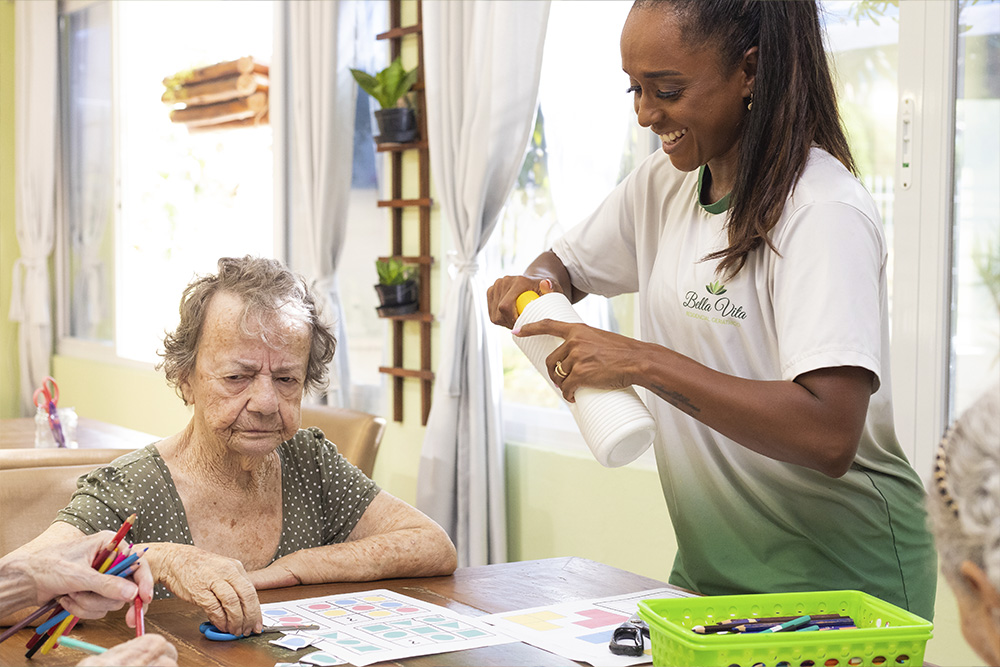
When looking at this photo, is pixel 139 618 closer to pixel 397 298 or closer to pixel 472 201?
pixel 472 201

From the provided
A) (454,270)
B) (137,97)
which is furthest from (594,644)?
(137,97)

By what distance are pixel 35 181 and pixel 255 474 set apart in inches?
229

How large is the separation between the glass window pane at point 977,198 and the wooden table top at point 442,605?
1311 mm

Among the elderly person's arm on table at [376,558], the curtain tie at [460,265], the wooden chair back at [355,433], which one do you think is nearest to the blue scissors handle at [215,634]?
the elderly person's arm on table at [376,558]

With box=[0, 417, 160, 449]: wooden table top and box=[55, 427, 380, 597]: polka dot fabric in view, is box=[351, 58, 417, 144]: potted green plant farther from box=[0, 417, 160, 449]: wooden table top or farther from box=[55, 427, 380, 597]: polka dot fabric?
box=[55, 427, 380, 597]: polka dot fabric

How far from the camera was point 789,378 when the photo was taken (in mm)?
1479

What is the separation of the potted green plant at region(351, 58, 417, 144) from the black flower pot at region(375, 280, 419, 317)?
560 millimetres

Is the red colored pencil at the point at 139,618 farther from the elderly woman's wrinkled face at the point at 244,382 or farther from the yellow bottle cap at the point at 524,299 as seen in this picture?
the yellow bottle cap at the point at 524,299

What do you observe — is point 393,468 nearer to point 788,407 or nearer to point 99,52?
point 788,407

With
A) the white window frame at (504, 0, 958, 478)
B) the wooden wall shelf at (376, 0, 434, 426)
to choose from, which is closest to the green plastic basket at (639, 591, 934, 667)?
the white window frame at (504, 0, 958, 478)

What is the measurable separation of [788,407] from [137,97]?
→ 232 inches

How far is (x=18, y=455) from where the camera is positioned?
7.91 ft

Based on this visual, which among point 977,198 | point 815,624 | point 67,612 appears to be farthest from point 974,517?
point 977,198

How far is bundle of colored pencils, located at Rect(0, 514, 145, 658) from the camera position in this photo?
4.54 ft
